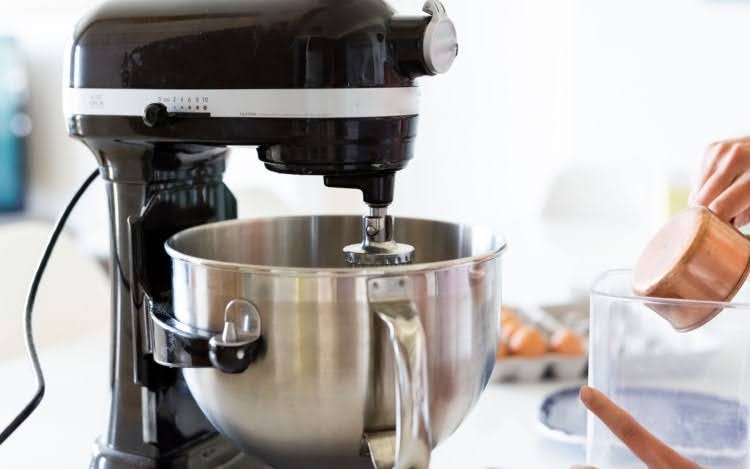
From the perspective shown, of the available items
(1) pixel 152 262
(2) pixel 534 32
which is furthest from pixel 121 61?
(2) pixel 534 32

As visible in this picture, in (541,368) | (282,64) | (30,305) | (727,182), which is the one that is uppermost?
(282,64)

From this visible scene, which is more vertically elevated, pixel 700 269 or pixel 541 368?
pixel 700 269

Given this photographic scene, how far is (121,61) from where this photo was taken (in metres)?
0.76

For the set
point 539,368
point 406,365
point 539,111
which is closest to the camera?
point 406,365

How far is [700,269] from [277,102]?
333 millimetres

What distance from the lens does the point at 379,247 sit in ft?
2.49

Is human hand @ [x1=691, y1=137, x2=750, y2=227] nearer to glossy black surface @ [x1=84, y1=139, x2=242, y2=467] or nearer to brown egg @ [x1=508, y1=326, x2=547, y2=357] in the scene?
brown egg @ [x1=508, y1=326, x2=547, y2=357]

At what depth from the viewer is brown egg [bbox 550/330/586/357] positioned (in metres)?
1.10

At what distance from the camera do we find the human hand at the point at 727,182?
83cm

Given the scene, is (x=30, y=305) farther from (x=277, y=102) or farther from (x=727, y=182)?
(x=727, y=182)

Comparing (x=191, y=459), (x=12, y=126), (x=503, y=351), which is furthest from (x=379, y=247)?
(x=12, y=126)

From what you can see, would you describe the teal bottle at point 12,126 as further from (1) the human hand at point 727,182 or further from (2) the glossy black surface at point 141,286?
(1) the human hand at point 727,182

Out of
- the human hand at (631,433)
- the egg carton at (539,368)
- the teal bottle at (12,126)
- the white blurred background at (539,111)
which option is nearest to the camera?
the human hand at (631,433)

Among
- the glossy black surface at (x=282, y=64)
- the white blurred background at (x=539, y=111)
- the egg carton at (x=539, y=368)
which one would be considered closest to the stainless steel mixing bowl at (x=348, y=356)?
the glossy black surface at (x=282, y=64)
